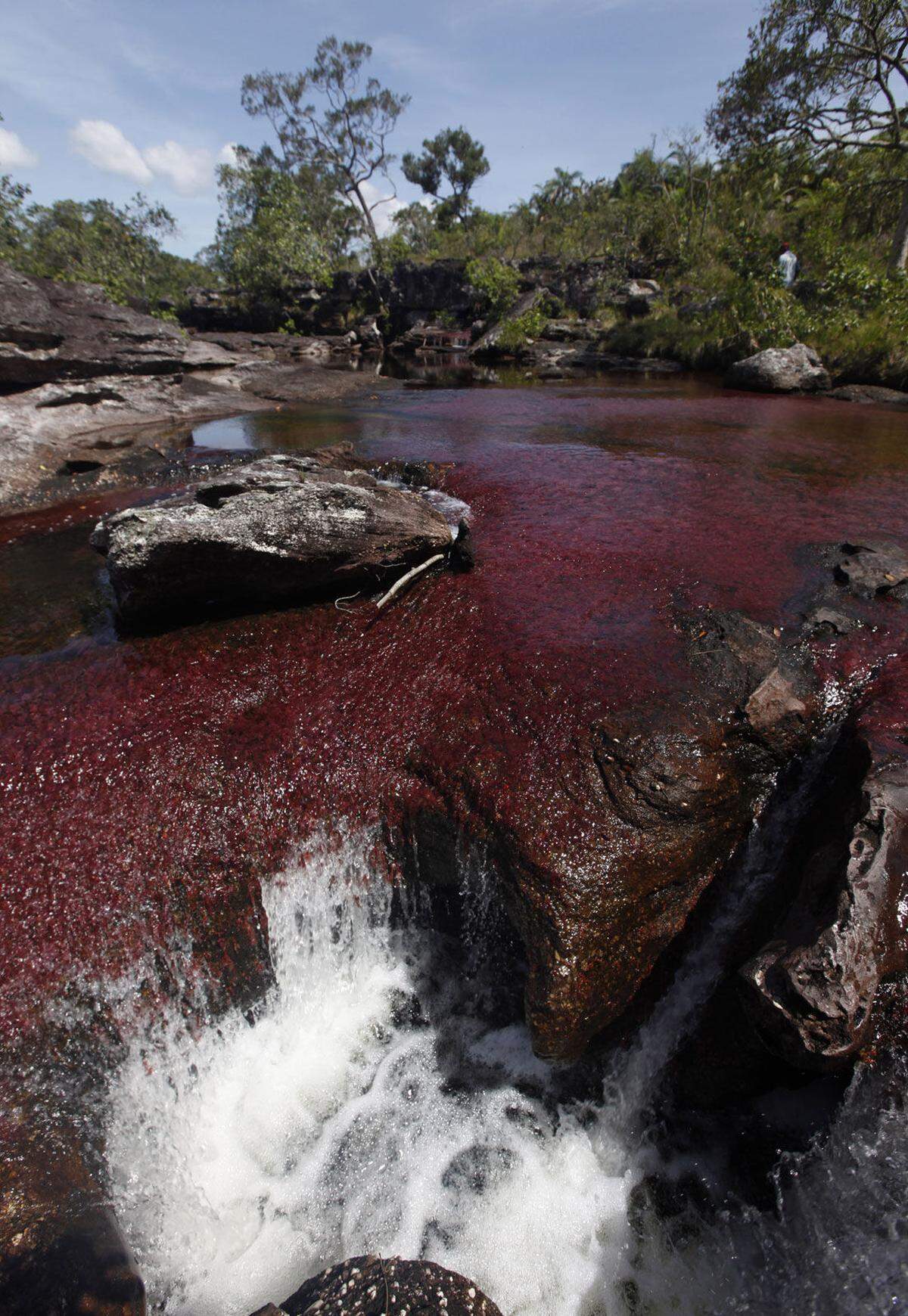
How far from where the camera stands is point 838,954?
8.32 ft

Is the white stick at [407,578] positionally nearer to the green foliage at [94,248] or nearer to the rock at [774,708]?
the rock at [774,708]

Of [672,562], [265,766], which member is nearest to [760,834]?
[672,562]

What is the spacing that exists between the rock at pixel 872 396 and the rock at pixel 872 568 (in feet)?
32.3

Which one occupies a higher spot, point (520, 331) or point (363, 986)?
point (520, 331)

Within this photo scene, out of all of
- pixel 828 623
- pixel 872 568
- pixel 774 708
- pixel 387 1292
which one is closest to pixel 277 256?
pixel 872 568

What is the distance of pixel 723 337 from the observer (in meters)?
18.1

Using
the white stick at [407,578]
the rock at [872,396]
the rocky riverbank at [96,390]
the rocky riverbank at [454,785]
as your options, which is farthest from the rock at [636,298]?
the white stick at [407,578]

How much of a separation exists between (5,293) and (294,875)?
13.1 meters

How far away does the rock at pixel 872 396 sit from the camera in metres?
12.8

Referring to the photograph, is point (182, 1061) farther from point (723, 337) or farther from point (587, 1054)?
point (723, 337)

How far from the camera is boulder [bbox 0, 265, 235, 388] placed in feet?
35.7

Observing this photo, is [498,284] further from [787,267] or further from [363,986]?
[363,986]

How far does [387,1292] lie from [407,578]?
13.6 feet

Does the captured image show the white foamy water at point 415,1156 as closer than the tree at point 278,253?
Yes
